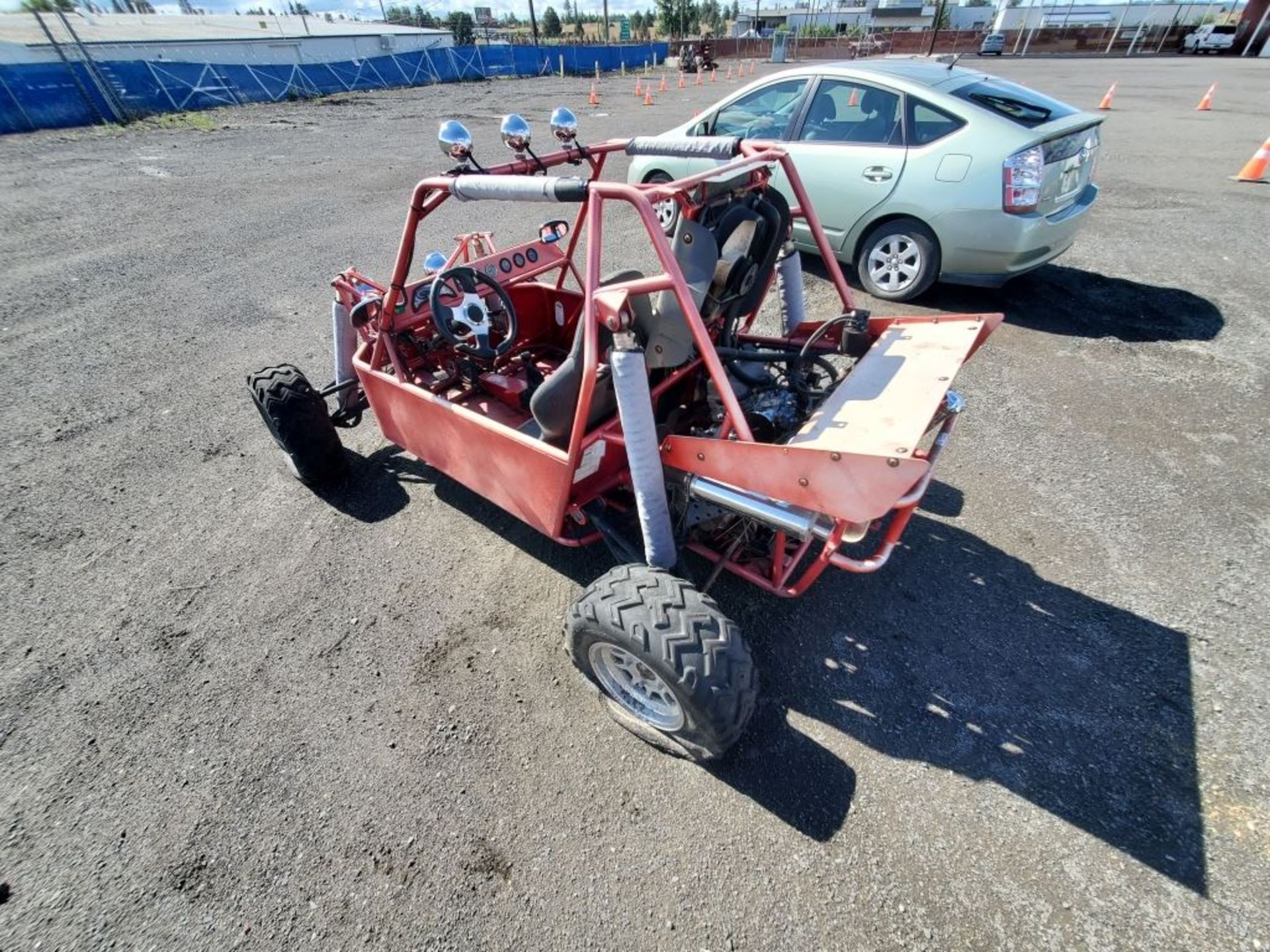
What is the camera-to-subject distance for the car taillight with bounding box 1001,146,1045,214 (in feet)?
15.0

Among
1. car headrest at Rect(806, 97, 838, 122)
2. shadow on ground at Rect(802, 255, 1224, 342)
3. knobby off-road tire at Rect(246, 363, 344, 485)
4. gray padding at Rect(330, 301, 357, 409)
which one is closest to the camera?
knobby off-road tire at Rect(246, 363, 344, 485)

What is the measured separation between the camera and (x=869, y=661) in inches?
105

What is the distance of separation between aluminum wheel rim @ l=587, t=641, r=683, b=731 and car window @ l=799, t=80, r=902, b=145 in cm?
522

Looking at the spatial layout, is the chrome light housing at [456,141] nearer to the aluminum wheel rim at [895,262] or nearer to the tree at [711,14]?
the aluminum wheel rim at [895,262]

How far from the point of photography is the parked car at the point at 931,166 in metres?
4.72

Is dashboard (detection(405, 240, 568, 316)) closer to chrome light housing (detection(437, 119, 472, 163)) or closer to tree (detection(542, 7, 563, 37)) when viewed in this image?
A: chrome light housing (detection(437, 119, 472, 163))

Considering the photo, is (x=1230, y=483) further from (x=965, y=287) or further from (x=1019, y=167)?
(x=965, y=287)

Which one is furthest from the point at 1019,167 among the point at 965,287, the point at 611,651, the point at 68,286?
the point at 68,286

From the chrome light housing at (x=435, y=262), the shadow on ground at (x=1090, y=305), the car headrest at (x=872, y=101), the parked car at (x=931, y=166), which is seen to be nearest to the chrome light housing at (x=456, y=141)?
the chrome light housing at (x=435, y=262)

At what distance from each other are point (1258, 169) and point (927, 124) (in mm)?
8317

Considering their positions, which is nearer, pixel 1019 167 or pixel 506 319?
pixel 506 319

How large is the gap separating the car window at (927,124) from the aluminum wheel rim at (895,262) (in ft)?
2.58

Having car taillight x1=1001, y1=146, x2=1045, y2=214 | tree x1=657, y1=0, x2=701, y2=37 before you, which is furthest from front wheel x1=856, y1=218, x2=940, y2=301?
tree x1=657, y1=0, x2=701, y2=37

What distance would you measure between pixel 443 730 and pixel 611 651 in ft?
2.67
